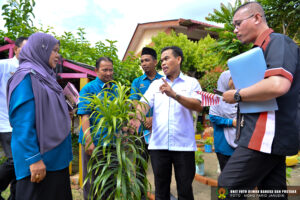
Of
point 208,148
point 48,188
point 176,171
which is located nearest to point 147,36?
point 208,148

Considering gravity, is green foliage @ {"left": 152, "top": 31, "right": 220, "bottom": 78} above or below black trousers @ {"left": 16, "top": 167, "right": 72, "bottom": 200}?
above

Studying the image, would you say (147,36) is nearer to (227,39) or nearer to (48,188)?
(227,39)

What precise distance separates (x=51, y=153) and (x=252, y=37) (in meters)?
2.00

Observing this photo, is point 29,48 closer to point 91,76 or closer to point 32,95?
point 32,95

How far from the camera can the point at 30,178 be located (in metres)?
1.70

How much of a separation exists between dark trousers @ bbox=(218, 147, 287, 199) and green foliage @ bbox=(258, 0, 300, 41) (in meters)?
10.0

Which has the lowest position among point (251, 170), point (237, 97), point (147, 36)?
point (251, 170)

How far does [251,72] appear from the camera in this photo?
156 cm

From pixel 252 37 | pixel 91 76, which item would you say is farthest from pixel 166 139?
pixel 91 76

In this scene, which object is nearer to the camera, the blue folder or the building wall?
the blue folder

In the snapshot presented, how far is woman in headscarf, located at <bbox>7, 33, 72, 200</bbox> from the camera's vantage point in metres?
1.66

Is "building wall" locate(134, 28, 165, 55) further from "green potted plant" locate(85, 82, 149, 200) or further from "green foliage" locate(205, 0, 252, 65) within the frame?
"green potted plant" locate(85, 82, 149, 200)

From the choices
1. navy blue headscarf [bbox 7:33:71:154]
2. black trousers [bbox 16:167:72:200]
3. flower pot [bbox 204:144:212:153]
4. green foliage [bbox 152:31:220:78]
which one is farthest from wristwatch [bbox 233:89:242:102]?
green foliage [bbox 152:31:220:78]

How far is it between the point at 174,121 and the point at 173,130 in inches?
4.2
